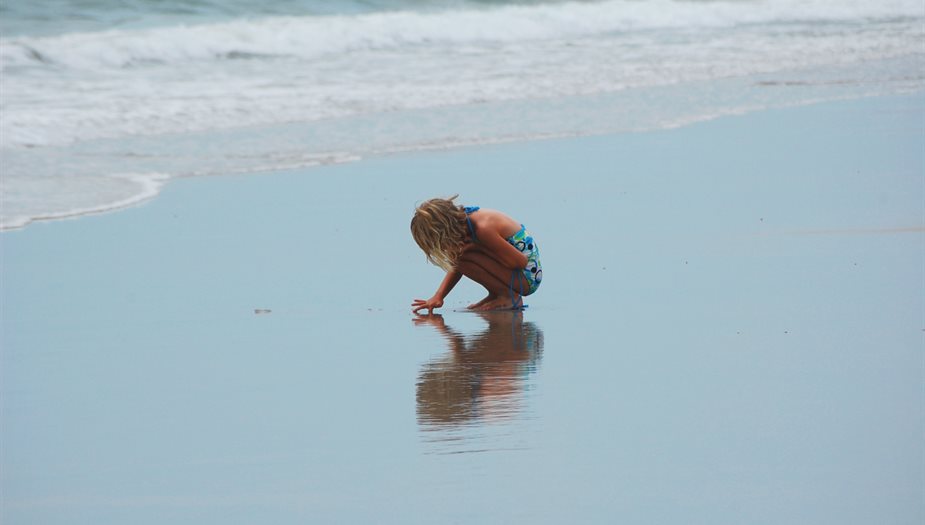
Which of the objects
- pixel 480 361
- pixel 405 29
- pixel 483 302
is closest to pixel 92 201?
pixel 483 302

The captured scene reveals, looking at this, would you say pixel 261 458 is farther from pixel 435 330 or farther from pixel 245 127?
pixel 245 127

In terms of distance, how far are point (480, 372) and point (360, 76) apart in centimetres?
1414

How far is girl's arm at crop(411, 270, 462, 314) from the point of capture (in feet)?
20.5

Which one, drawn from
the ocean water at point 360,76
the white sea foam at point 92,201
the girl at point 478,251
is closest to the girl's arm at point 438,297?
the girl at point 478,251

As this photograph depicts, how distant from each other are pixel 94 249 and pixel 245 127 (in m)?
6.57

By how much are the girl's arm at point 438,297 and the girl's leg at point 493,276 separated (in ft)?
0.15

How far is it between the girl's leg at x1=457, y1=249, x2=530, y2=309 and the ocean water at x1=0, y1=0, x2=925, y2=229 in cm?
372

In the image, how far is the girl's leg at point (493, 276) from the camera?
21.1ft

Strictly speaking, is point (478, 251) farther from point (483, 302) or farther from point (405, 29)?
point (405, 29)

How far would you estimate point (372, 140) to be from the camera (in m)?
12.7

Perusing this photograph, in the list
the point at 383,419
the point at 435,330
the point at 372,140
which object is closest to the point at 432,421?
the point at 383,419

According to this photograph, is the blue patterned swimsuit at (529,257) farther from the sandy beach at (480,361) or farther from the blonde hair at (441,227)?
the blonde hair at (441,227)

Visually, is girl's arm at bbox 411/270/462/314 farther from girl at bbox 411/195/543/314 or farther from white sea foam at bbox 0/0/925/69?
white sea foam at bbox 0/0/925/69

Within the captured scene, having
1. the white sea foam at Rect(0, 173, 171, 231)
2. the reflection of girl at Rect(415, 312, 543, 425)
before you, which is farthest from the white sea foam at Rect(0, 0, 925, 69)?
the reflection of girl at Rect(415, 312, 543, 425)
